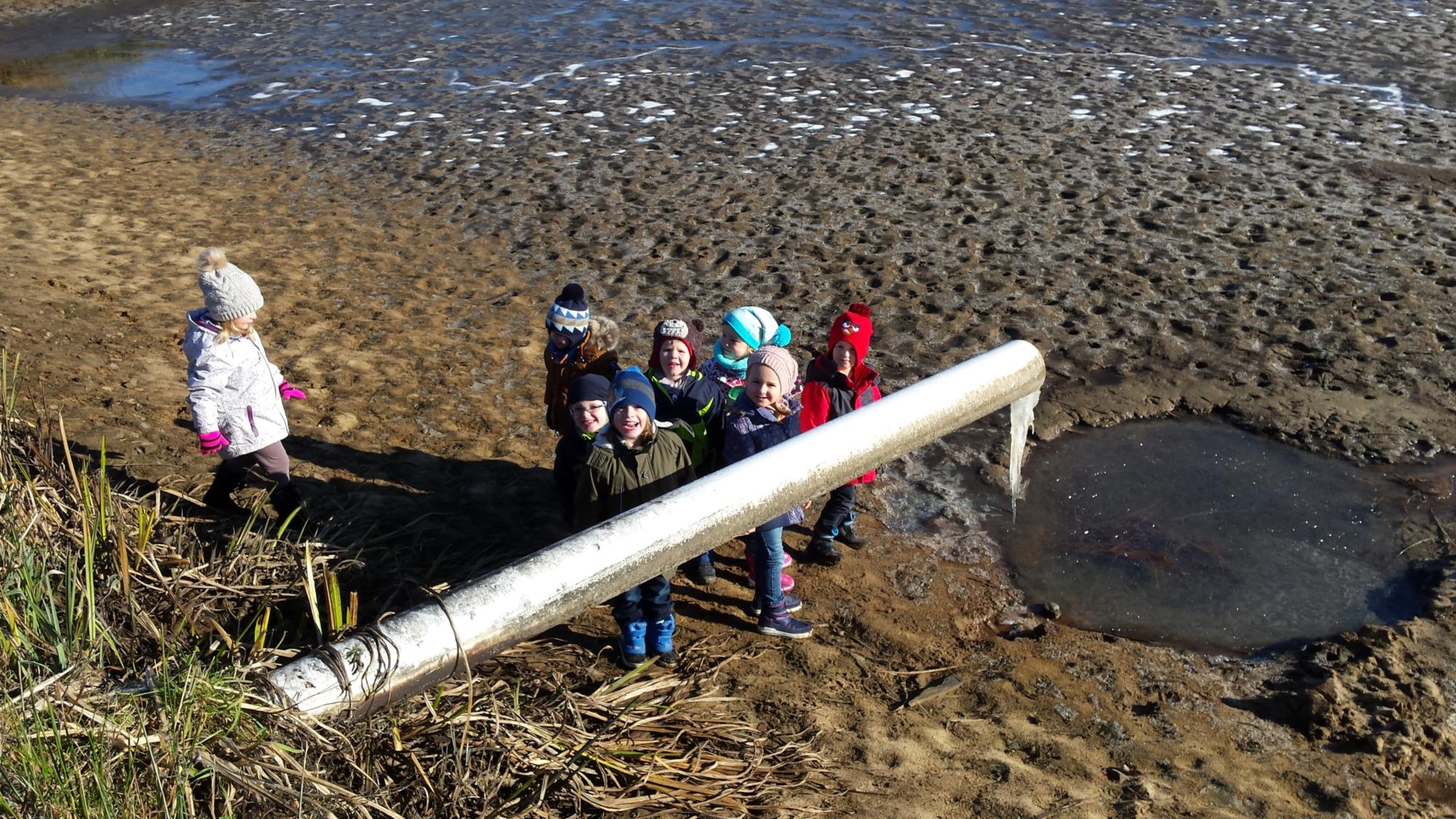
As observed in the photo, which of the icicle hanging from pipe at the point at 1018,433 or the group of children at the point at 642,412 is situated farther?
the icicle hanging from pipe at the point at 1018,433

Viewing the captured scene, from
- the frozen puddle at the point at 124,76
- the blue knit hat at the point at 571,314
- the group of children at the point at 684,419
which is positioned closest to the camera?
the group of children at the point at 684,419

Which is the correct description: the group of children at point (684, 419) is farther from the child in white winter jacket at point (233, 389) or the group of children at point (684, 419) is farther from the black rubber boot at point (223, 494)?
the black rubber boot at point (223, 494)

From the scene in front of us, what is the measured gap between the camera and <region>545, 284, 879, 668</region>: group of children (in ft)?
15.3

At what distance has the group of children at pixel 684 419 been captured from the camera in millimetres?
4660

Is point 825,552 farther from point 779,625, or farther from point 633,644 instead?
point 633,644

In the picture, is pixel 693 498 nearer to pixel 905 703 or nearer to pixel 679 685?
pixel 679 685

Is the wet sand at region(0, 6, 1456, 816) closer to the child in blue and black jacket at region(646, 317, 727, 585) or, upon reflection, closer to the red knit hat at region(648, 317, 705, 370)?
the child in blue and black jacket at region(646, 317, 727, 585)

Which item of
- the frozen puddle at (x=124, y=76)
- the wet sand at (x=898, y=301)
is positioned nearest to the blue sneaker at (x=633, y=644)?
the wet sand at (x=898, y=301)

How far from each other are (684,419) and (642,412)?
60cm

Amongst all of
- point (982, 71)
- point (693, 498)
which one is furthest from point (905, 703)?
point (982, 71)

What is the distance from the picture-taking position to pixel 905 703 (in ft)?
15.1

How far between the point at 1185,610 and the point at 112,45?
18.2 meters

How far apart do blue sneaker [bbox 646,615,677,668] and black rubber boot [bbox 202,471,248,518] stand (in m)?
2.06

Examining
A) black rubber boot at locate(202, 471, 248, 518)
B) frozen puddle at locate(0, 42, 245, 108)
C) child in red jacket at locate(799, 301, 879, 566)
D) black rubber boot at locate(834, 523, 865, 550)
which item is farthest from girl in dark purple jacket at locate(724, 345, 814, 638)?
frozen puddle at locate(0, 42, 245, 108)
